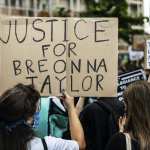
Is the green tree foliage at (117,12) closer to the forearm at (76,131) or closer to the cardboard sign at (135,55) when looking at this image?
the cardboard sign at (135,55)

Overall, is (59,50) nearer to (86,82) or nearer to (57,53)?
(57,53)

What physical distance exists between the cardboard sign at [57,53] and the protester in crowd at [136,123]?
729 mm

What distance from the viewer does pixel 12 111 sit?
4035 mm

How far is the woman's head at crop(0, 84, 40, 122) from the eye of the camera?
4.04 m

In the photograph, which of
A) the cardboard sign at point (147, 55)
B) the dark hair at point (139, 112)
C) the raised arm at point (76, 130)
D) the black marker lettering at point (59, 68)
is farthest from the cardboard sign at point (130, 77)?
the dark hair at point (139, 112)

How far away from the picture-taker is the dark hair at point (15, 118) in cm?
401

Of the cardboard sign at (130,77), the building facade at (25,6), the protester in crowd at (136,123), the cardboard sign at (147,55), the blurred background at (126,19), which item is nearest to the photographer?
the protester in crowd at (136,123)

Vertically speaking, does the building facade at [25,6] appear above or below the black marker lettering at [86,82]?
above

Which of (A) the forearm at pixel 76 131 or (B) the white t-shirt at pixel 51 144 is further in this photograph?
(A) the forearm at pixel 76 131

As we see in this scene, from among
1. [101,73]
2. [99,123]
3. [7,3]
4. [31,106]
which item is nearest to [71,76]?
[101,73]

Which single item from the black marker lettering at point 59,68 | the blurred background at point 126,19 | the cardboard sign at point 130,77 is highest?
the blurred background at point 126,19

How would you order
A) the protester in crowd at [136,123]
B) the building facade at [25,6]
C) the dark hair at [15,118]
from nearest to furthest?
the dark hair at [15,118]
the protester in crowd at [136,123]
the building facade at [25,6]

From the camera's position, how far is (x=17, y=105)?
159 inches

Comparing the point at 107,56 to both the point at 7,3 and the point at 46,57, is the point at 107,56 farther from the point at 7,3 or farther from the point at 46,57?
the point at 7,3
